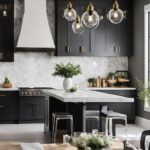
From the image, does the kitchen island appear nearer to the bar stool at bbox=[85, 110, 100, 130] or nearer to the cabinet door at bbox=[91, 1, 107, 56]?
the bar stool at bbox=[85, 110, 100, 130]

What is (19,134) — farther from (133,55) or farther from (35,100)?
(133,55)

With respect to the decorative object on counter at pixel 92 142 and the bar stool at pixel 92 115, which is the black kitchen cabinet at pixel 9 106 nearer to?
the bar stool at pixel 92 115

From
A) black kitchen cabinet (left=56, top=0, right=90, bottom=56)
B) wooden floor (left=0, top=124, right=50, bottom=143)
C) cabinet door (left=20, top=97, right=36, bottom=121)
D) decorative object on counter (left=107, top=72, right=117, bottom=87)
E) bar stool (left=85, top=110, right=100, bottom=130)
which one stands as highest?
black kitchen cabinet (left=56, top=0, right=90, bottom=56)

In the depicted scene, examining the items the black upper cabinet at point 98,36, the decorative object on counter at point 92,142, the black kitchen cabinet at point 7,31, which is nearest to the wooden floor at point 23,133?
the black kitchen cabinet at point 7,31

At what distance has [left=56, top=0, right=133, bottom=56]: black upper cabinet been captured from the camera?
10.4m

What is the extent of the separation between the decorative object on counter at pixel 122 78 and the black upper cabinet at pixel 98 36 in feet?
1.76

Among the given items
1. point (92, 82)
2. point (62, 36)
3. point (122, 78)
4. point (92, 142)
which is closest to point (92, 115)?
point (92, 82)

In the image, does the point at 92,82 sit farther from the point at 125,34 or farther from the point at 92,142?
the point at 92,142

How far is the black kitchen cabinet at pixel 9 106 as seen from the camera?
10.0 m

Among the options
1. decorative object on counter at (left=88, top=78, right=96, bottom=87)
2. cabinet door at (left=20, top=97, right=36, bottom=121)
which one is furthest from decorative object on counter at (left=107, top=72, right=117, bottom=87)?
cabinet door at (left=20, top=97, right=36, bottom=121)

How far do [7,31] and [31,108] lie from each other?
196 cm

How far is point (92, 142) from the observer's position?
2.68 m

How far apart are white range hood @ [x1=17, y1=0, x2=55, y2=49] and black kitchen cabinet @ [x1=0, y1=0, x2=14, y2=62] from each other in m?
0.26

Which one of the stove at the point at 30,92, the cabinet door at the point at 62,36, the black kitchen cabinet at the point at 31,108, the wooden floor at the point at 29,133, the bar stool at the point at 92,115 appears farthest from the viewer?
the cabinet door at the point at 62,36
